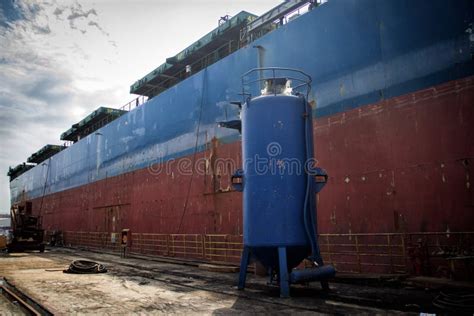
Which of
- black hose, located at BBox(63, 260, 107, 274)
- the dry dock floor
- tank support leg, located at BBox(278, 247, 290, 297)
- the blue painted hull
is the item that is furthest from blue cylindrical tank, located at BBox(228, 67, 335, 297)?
black hose, located at BBox(63, 260, 107, 274)

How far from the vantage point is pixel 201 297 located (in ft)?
25.2

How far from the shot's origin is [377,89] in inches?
421

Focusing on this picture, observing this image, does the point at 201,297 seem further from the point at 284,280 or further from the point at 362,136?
the point at 362,136

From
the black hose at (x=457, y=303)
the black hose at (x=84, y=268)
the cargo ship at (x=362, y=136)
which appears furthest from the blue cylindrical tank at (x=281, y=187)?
the black hose at (x=84, y=268)

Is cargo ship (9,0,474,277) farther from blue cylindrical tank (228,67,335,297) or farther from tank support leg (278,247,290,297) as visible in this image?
tank support leg (278,247,290,297)

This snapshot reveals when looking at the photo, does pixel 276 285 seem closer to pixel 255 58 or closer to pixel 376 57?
pixel 376 57

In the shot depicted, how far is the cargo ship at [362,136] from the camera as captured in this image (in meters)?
8.80

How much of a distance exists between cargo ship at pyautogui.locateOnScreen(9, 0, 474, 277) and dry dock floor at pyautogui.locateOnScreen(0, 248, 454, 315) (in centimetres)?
183

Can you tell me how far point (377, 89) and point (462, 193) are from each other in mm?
3728

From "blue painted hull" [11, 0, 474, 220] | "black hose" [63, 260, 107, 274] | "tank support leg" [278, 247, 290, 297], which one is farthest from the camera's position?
"black hose" [63, 260, 107, 274]

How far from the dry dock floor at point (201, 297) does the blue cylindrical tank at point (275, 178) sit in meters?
1.06

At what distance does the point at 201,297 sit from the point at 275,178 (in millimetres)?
2896

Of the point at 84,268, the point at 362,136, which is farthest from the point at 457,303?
the point at 84,268

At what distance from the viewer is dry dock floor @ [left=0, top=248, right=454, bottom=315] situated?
6367 millimetres
